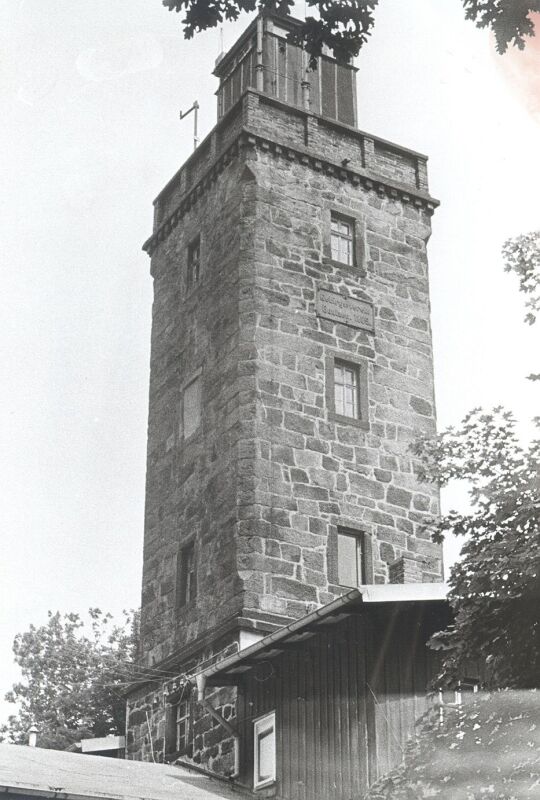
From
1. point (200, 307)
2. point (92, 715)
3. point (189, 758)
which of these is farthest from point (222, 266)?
point (92, 715)

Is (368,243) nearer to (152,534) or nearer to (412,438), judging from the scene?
(412,438)

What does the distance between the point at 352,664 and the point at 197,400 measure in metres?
8.48

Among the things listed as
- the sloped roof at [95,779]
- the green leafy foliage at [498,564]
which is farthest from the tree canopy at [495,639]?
the sloped roof at [95,779]

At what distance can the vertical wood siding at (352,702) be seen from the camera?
18.0 meters

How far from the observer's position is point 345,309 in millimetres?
25953

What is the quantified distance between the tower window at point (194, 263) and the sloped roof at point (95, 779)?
9.80 meters

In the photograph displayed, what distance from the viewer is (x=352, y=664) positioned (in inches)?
737

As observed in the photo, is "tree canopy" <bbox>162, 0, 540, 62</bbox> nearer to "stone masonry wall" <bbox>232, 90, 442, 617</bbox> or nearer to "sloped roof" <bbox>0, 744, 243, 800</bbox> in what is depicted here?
"sloped roof" <bbox>0, 744, 243, 800</bbox>

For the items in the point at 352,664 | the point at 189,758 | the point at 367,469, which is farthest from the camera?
the point at 367,469

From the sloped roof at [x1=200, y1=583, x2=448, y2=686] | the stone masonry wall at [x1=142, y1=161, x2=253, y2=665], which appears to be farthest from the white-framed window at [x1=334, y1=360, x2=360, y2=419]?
the sloped roof at [x1=200, y1=583, x2=448, y2=686]

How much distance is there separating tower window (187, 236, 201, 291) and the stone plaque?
9.65ft

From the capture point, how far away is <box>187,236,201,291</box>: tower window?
90.3ft

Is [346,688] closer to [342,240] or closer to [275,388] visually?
[275,388]

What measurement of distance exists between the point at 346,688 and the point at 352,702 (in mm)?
249
